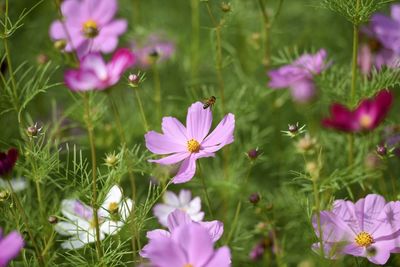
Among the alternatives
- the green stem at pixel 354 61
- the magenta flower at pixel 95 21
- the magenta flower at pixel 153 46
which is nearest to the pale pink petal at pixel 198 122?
the green stem at pixel 354 61

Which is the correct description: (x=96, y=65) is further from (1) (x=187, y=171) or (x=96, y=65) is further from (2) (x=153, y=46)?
(2) (x=153, y=46)

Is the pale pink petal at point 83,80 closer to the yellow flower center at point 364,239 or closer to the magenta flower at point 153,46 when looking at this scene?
the yellow flower center at point 364,239

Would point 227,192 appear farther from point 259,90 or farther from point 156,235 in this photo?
point 156,235

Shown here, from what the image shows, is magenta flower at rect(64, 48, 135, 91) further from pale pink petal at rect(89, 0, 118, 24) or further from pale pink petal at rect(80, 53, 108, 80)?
pale pink petal at rect(89, 0, 118, 24)

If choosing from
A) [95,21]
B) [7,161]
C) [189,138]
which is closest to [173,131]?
[189,138]

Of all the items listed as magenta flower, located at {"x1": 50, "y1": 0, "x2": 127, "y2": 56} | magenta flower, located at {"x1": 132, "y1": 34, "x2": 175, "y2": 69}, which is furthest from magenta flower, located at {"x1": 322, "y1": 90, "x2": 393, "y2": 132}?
magenta flower, located at {"x1": 132, "y1": 34, "x2": 175, "y2": 69}

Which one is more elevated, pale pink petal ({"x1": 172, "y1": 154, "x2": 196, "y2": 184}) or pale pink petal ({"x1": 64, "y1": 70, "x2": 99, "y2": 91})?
pale pink petal ({"x1": 64, "y1": 70, "x2": 99, "y2": 91})

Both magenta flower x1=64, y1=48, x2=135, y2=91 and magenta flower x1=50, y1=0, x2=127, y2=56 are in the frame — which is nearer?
magenta flower x1=64, y1=48, x2=135, y2=91
